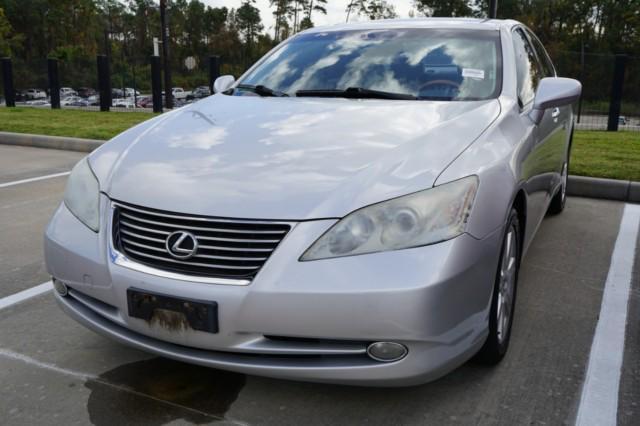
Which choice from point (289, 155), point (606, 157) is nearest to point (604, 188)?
point (606, 157)

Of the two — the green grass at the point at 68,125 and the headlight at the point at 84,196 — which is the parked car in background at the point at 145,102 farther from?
the headlight at the point at 84,196

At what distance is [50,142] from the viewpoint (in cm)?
962

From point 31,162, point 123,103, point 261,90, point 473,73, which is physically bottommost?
point 123,103

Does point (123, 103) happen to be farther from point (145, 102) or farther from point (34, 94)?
point (34, 94)

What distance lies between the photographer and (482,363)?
279 cm

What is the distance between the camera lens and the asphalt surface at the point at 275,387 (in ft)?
7.99

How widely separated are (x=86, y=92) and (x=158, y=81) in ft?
21.6

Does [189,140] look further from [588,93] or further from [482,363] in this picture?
[588,93]

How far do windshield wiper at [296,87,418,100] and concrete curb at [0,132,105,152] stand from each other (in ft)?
20.9

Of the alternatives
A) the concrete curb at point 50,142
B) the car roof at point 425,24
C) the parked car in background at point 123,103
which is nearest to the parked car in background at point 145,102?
the parked car in background at point 123,103

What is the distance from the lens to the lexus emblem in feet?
7.44

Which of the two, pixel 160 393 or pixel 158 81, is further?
pixel 158 81

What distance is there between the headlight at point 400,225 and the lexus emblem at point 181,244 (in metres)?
0.41

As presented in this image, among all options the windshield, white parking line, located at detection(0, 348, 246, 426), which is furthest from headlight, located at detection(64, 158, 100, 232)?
the windshield
